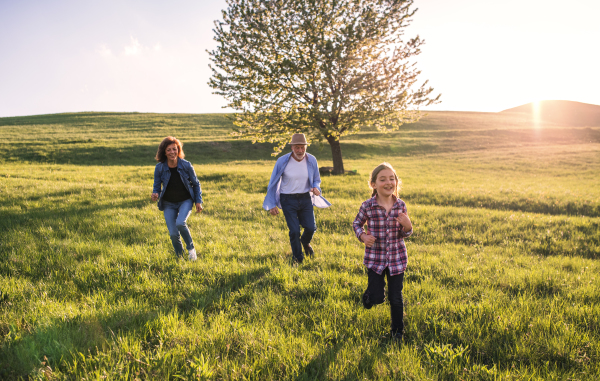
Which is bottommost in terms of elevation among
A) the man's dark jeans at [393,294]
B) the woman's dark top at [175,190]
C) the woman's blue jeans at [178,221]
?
the man's dark jeans at [393,294]

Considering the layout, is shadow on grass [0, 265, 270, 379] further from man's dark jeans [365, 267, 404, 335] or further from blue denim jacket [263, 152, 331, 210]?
blue denim jacket [263, 152, 331, 210]

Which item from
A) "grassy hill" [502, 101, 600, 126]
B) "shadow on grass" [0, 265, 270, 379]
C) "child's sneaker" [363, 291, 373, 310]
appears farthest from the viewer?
"grassy hill" [502, 101, 600, 126]

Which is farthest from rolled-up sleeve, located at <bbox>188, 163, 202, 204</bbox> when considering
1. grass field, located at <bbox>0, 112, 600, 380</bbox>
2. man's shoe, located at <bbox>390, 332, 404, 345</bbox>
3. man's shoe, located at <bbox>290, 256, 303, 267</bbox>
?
man's shoe, located at <bbox>390, 332, 404, 345</bbox>

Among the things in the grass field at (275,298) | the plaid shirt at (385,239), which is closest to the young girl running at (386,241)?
the plaid shirt at (385,239)

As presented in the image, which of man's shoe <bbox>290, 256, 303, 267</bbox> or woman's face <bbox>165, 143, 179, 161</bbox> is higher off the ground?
woman's face <bbox>165, 143, 179, 161</bbox>

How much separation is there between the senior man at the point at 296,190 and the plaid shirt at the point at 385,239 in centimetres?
227

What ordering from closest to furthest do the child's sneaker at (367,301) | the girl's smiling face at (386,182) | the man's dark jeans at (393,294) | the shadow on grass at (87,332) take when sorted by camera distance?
the shadow on grass at (87,332), the man's dark jeans at (393,294), the girl's smiling face at (386,182), the child's sneaker at (367,301)

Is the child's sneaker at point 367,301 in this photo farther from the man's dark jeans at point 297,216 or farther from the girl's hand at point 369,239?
the man's dark jeans at point 297,216

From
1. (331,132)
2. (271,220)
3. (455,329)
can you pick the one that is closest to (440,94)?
(331,132)

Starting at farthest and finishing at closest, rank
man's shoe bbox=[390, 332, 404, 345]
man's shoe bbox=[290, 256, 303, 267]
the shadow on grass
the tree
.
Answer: the tree → man's shoe bbox=[290, 256, 303, 267] → man's shoe bbox=[390, 332, 404, 345] → the shadow on grass

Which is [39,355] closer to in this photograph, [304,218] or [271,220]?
[304,218]

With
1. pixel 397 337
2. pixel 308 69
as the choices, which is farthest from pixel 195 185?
pixel 308 69

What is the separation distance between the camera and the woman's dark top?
19.7ft

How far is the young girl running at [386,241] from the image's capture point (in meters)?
3.47
